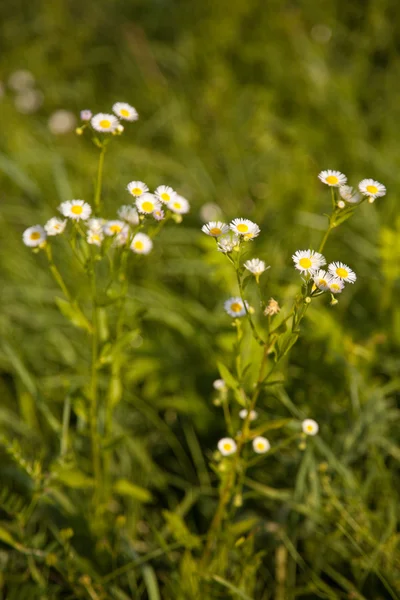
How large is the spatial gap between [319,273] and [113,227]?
475 mm

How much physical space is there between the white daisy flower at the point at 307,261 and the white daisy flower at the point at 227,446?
0.43 m

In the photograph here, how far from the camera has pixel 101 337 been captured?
1.35 meters

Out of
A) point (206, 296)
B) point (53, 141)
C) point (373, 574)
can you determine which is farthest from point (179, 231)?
point (373, 574)

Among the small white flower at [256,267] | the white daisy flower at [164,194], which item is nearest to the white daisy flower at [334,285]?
the small white flower at [256,267]

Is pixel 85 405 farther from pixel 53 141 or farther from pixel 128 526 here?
pixel 53 141

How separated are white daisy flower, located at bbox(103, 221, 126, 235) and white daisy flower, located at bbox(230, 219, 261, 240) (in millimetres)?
289

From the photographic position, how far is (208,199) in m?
2.54

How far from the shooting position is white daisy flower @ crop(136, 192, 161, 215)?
110 cm

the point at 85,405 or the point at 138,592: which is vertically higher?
the point at 85,405

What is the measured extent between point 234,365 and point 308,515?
0.52 metres

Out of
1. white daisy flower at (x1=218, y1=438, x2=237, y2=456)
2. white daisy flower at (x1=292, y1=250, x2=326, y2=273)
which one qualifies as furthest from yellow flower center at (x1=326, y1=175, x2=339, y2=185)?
white daisy flower at (x1=218, y1=438, x2=237, y2=456)

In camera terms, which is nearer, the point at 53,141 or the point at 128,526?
the point at 128,526

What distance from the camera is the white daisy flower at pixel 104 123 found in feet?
3.85

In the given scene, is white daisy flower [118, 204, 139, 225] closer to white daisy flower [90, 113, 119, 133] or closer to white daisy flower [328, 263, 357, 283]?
white daisy flower [90, 113, 119, 133]
